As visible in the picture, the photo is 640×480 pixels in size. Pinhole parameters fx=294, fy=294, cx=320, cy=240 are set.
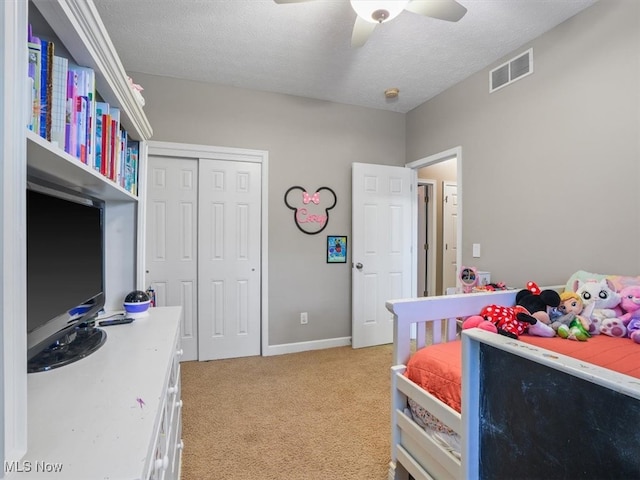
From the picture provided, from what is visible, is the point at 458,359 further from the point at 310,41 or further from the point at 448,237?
the point at 448,237

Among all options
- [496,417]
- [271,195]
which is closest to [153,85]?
[271,195]

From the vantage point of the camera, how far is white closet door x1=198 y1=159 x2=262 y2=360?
2.82 metres

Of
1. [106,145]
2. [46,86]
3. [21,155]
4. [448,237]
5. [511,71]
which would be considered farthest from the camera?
[448,237]

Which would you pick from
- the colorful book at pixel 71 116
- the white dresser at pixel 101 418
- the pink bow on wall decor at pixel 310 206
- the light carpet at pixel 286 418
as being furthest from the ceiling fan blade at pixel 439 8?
the light carpet at pixel 286 418

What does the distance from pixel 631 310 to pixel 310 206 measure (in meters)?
2.45

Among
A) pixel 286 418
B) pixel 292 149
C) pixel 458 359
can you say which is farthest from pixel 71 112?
pixel 292 149

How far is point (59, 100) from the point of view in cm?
88

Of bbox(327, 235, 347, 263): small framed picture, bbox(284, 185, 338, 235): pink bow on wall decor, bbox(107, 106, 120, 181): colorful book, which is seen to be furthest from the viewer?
bbox(327, 235, 347, 263): small framed picture

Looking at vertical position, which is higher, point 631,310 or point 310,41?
point 310,41

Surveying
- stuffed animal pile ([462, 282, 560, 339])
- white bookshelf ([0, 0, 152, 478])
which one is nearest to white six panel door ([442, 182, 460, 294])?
stuffed animal pile ([462, 282, 560, 339])

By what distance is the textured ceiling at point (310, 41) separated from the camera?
1.88 meters

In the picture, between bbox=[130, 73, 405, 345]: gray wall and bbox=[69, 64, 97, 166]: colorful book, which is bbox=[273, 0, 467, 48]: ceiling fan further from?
bbox=[130, 73, 405, 345]: gray wall

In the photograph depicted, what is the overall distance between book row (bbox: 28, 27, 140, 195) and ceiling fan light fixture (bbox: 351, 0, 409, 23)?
125 centimetres

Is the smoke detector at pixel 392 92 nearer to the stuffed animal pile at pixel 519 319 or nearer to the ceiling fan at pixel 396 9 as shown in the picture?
the ceiling fan at pixel 396 9
